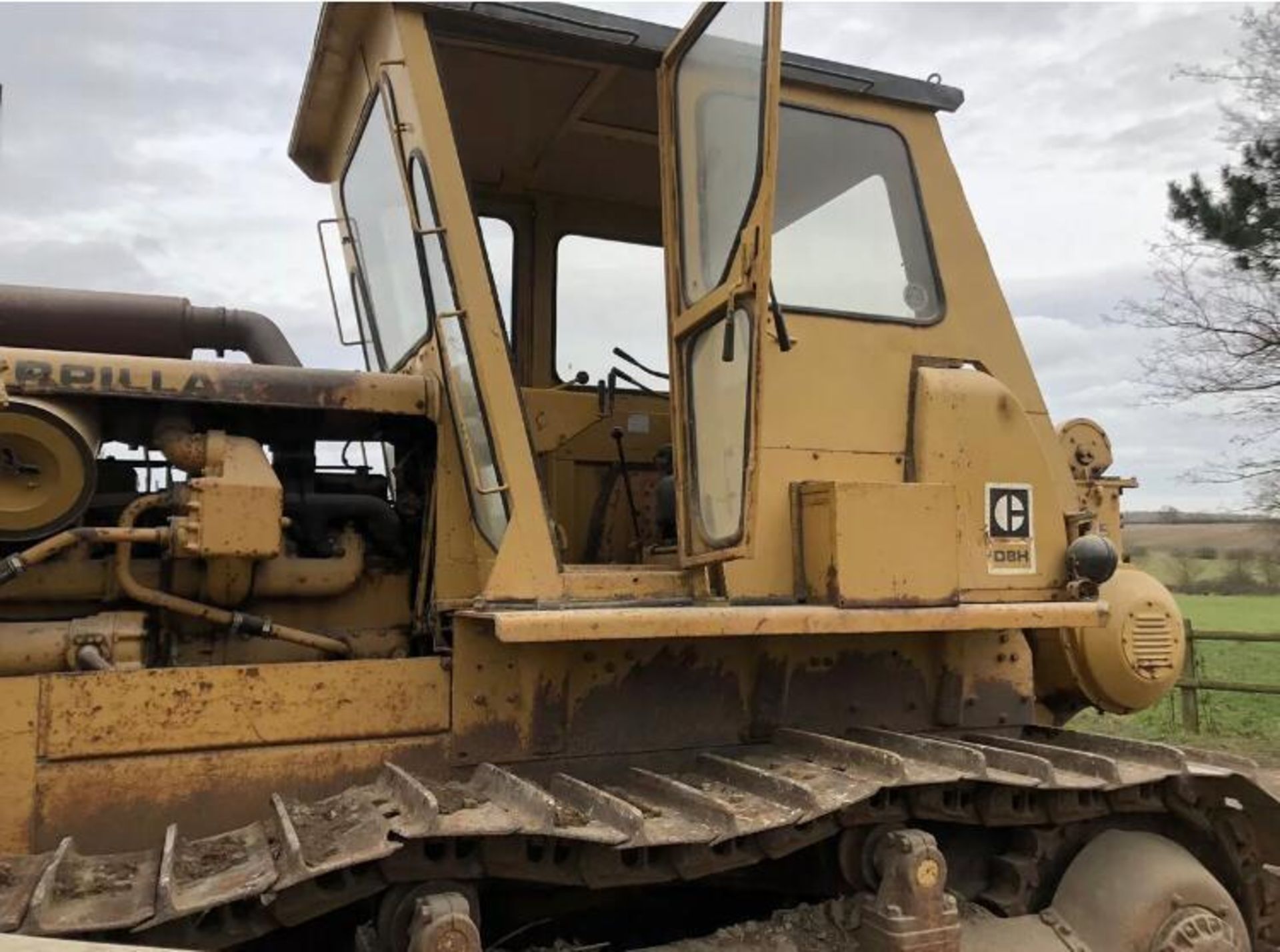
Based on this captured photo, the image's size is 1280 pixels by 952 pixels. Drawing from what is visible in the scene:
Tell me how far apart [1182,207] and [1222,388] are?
244cm

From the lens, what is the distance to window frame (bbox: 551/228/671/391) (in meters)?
4.74

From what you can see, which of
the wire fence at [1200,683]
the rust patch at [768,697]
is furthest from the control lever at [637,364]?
the wire fence at [1200,683]

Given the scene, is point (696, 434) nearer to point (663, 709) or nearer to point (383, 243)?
point (663, 709)

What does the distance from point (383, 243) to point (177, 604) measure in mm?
1638

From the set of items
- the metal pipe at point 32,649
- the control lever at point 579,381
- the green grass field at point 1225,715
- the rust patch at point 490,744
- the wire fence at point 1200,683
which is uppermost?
the control lever at point 579,381

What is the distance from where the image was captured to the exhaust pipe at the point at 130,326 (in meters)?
4.12

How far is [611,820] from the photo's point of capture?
114 inches

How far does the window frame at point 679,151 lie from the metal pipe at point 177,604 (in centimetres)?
158

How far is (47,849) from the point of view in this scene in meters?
2.95

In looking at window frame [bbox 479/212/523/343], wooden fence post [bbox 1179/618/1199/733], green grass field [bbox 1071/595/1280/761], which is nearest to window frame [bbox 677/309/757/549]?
window frame [bbox 479/212/523/343]

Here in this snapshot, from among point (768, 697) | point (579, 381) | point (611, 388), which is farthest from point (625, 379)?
point (768, 697)

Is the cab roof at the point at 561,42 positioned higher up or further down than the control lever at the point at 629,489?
higher up

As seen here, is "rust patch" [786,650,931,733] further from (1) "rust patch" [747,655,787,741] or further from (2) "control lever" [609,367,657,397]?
(2) "control lever" [609,367,657,397]

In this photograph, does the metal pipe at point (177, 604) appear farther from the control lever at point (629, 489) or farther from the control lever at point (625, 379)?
the control lever at point (625, 379)
